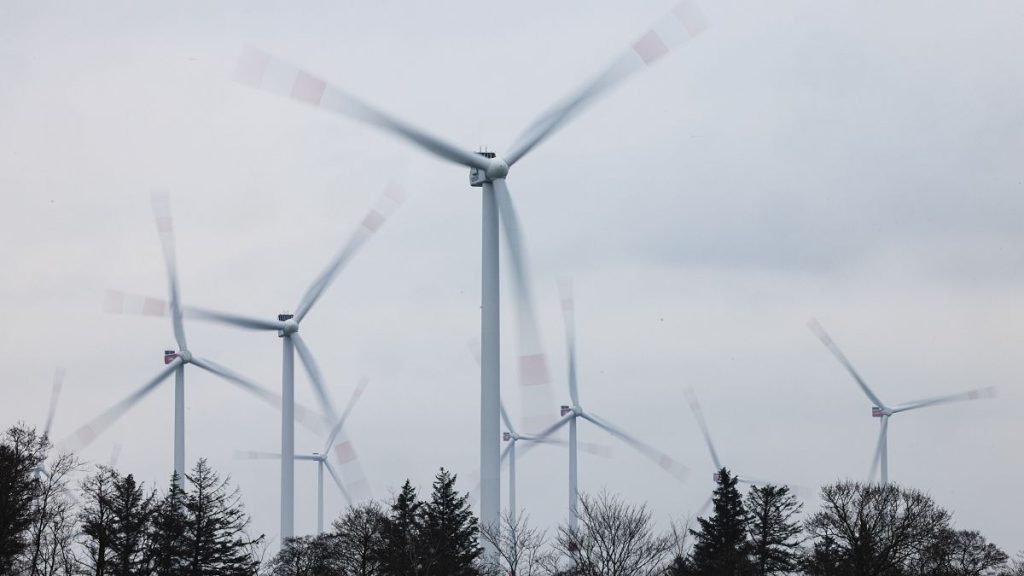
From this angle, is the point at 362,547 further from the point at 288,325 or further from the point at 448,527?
the point at 288,325

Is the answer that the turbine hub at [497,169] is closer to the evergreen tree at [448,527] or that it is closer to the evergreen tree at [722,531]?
the evergreen tree at [448,527]

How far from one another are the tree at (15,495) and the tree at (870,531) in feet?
126

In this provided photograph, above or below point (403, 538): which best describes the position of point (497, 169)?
above

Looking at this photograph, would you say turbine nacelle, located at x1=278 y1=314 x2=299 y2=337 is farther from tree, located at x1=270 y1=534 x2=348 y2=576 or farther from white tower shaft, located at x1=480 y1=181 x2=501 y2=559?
white tower shaft, located at x1=480 y1=181 x2=501 y2=559

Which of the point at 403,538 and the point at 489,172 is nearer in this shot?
the point at 489,172

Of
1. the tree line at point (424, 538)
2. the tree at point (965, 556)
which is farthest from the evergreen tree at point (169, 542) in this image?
the tree at point (965, 556)

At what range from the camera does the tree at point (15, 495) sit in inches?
2429

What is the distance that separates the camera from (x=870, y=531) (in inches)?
3071

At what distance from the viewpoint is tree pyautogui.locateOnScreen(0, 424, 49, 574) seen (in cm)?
6169

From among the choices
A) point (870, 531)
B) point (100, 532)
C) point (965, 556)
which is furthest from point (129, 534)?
point (965, 556)

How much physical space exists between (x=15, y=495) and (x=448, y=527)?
26438 mm

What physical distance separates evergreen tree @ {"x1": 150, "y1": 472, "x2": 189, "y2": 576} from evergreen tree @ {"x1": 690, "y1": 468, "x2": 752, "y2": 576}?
112 ft

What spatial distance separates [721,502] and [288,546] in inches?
1114

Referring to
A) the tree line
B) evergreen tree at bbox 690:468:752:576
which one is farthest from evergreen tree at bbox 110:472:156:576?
evergreen tree at bbox 690:468:752:576
